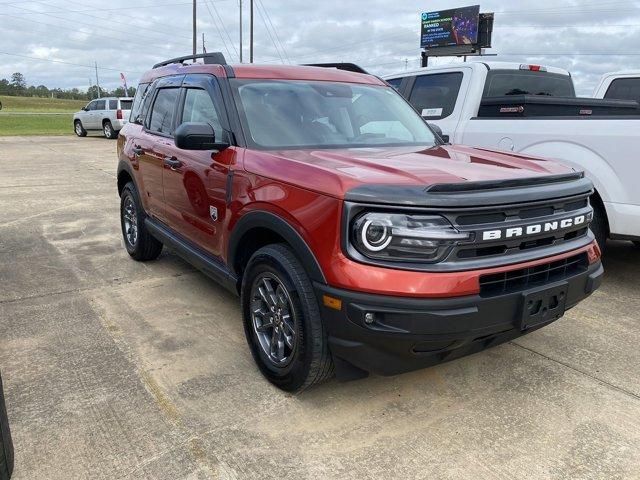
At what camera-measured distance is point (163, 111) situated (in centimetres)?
474

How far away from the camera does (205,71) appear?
13.1 feet

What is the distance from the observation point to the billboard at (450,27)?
36875 millimetres

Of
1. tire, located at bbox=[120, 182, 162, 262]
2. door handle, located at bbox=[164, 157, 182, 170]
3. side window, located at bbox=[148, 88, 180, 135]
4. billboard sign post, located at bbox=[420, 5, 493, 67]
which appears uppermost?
billboard sign post, located at bbox=[420, 5, 493, 67]

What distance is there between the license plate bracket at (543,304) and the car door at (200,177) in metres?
1.86

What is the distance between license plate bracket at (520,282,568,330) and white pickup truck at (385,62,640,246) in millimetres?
2155

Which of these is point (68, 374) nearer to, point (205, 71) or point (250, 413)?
point (250, 413)

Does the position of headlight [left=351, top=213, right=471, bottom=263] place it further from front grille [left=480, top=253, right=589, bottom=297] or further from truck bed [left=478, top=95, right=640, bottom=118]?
truck bed [left=478, top=95, right=640, bottom=118]

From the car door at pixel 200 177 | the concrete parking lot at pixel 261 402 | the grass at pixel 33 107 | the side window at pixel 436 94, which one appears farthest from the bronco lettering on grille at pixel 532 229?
the grass at pixel 33 107

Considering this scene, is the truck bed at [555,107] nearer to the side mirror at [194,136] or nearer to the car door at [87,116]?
the side mirror at [194,136]

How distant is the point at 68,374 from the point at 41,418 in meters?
0.47

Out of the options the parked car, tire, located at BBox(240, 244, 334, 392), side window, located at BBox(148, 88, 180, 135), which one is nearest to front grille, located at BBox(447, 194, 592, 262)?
tire, located at BBox(240, 244, 334, 392)

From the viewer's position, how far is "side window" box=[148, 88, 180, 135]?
14.9 feet

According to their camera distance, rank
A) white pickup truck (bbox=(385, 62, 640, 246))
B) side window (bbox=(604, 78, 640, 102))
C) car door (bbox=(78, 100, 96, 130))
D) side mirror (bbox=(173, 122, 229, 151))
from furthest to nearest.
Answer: car door (bbox=(78, 100, 96, 130)), side window (bbox=(604, 78, 640, 102)), white pickup truck (bbox=(385, 62, 640, 246)), side mirror (bbox=(173, 122, 229, 151))

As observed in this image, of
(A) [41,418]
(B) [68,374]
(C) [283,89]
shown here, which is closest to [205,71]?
(C) [283,89]
